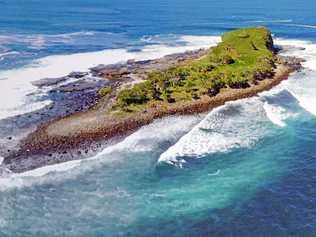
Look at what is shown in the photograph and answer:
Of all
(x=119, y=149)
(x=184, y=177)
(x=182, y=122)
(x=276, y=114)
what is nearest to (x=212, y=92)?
(x=276, y=114)

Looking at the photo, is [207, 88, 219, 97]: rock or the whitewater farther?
[207, 88, 219, 97]: rock

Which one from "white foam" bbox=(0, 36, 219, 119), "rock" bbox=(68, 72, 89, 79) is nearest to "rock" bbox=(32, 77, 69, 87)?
"white foam" bbox=(0, 36, 219, 119)

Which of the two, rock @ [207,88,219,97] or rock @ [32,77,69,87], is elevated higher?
rock @ [207,88,219,97]

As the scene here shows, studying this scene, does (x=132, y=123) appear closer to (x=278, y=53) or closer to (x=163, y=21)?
(x=278, y=53)

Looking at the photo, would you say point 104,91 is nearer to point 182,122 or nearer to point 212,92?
point 212,92

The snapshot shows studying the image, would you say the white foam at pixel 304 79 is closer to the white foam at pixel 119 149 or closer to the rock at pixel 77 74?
the white foam at pixel 119 149

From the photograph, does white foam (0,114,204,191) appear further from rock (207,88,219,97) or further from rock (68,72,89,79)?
rock (68,72,89,79)

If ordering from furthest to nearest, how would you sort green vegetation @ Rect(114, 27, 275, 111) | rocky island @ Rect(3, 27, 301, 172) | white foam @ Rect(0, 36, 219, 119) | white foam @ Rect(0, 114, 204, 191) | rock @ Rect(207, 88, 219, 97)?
1. rock @ Rect(207, 88, 219, 97)
2. white foam @ Rect(0, 36, 219, 119)
3. green vegetation @ Rect(114, 27, 275, 111)
4. rocky island @ Rect(3, 27, 301, 172)
5. white foam @ Rect(0, 114, 204, 191)

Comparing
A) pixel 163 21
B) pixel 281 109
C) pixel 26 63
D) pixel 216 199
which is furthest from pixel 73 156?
pixel 163 21
